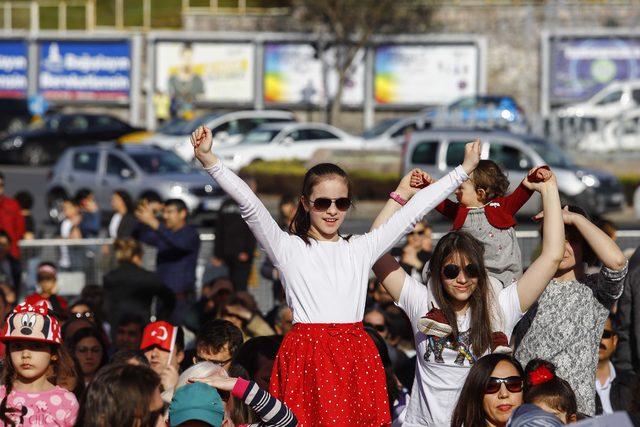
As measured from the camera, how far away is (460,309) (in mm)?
6355

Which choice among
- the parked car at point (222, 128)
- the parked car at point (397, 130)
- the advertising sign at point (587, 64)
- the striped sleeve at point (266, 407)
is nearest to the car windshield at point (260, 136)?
the parked car at point (222, 128)

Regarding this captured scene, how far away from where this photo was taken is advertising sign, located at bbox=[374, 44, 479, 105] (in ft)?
142

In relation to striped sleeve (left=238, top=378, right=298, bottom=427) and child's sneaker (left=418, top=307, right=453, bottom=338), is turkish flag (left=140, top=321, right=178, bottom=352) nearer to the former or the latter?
child's sneaker (left=418, top=307, right=453, bottom=338)

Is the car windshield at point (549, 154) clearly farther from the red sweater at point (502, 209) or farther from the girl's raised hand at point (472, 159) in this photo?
the girl's raised hand at point (472, 159)

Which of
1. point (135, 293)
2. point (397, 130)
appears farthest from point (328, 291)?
point (397, 130)

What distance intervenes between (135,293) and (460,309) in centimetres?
590

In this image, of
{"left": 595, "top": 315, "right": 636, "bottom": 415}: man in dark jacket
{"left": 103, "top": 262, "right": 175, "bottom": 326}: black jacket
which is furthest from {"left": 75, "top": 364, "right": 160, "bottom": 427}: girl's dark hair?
{"left": 103, "top": 262, "right": 175, "bottom": 326}: black jacket

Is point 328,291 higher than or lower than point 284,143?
higher

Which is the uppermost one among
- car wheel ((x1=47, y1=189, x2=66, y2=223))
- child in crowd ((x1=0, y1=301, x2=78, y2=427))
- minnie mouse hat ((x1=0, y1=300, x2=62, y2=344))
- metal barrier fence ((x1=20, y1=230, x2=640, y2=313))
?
minnie mouse hat ((x1=0, y1=300, x2=62, y2=344))

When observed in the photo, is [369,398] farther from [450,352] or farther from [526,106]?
[526,106]

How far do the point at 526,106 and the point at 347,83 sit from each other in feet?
17.9

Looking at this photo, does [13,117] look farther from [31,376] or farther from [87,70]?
[31,376]

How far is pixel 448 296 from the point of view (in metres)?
6.35

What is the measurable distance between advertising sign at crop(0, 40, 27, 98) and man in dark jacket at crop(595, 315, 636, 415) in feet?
128
